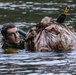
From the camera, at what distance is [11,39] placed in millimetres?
14469

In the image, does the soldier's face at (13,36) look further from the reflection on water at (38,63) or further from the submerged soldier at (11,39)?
the reflection on water at (38,63)

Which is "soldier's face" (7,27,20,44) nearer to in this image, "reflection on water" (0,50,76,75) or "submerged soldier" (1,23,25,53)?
"submerged soldier" (1,23,25,53)

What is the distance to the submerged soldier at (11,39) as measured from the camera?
14445 millimetres

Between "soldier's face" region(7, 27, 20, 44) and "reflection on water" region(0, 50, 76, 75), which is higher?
"soldier's face" region(7, 27, 20, 44)

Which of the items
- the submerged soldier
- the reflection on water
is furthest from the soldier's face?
the reflection on water

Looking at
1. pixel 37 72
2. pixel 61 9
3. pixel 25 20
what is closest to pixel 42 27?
pixel 37 72

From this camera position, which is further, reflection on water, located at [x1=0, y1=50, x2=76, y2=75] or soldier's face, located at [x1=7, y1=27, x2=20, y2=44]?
soldier's face, located at [x1=7, y1=27, x2=20, y2=44]

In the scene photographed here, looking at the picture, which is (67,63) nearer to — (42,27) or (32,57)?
(32,57)

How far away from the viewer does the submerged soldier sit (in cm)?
1445

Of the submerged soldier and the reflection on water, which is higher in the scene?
the submerged soldier

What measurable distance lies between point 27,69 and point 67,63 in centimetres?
116

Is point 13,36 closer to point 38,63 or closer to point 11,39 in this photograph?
point 11,39

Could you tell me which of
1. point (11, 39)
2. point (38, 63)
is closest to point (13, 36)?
point (11, 39)

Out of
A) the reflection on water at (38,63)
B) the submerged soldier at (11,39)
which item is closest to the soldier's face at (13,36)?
the submerged soldier at (11,39)
